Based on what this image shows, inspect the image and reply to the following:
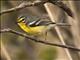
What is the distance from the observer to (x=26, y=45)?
428 cm

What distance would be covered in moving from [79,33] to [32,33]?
1.30ft

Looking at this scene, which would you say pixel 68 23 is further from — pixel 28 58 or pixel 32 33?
pixel 28 58

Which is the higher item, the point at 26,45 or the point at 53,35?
the point at 53,35

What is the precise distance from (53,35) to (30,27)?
→ 1.08 m

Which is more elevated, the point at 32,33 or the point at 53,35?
the point at 32,33

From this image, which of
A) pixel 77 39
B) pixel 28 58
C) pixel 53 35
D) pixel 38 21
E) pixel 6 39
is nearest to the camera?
pixel 77 39

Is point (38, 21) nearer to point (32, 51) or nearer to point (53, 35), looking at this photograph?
point (53, 35)

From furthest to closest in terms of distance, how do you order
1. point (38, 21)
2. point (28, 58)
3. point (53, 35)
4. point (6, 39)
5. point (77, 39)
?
point (28, 58), point (6, 39), point (53, 35), point (38, 21), point (77, 39)

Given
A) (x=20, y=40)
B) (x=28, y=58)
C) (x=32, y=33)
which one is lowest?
(x=28, y=58)

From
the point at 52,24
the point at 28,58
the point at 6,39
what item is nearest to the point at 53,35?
the point at 6,39

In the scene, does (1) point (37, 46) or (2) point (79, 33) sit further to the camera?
(1) point (37, 46)

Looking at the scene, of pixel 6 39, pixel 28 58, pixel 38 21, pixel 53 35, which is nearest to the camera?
pixel 38 21

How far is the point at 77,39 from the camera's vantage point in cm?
195

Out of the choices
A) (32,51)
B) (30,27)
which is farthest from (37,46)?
(30,27)
